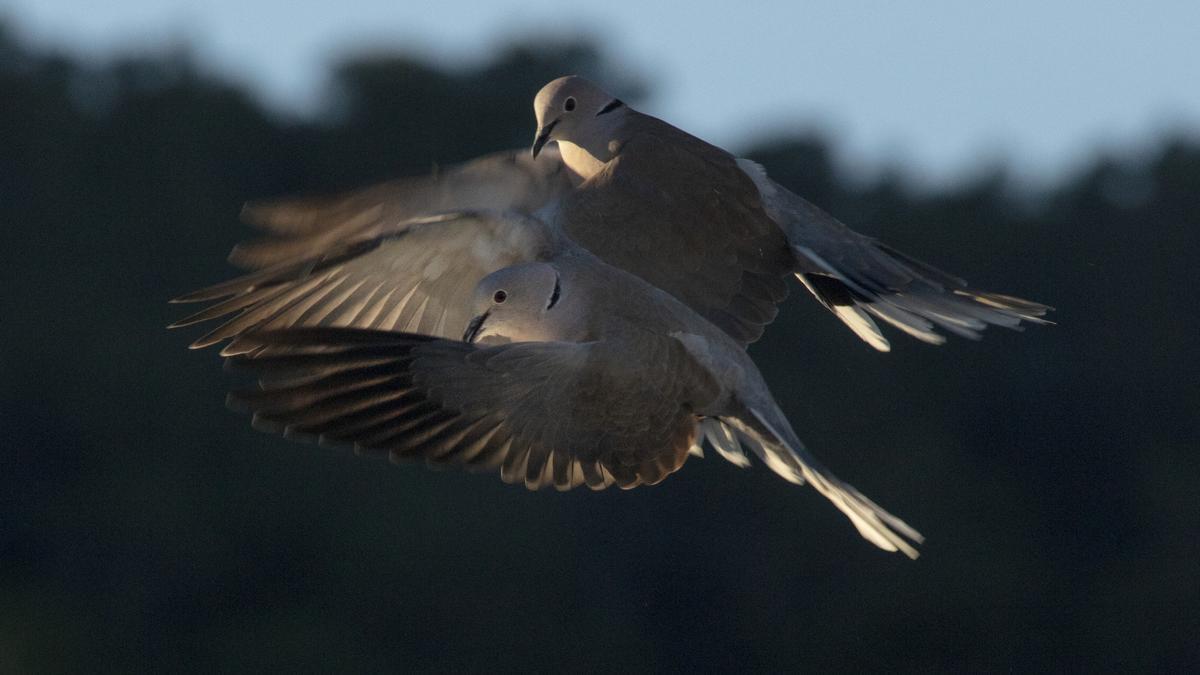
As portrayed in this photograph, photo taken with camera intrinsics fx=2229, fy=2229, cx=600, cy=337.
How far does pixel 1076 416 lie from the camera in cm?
3222

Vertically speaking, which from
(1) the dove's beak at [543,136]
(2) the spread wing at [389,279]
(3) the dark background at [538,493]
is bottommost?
(2) the spread wing at [389,279]

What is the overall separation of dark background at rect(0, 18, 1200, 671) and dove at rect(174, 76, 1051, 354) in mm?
17464

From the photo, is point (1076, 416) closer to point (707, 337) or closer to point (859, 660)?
point (859, 660)

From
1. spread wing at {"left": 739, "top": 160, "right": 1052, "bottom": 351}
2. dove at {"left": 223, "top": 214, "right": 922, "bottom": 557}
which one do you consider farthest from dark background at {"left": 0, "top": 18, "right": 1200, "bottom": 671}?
dove at {"left": 223, "top": 214, "right": 922, "bottom": 557}

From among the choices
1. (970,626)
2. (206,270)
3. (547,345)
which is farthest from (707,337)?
(206,270)

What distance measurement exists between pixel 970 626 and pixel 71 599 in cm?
1091

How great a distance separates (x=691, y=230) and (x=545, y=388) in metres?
1.54

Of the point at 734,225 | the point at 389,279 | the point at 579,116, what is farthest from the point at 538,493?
the point at 389,279

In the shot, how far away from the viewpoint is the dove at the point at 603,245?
728 centimetres

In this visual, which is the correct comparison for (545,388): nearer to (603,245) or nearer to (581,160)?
(603,245)

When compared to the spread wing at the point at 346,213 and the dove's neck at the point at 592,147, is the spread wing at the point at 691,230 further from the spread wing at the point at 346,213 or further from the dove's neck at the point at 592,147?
the spread wing at the point at 346,213

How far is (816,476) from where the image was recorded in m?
6.59

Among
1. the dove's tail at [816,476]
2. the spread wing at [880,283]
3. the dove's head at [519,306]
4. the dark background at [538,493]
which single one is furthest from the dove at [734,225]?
→ the dark background at [538,493]

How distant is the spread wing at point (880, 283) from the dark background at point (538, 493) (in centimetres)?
1752
